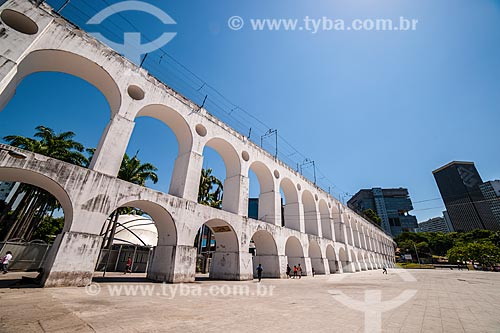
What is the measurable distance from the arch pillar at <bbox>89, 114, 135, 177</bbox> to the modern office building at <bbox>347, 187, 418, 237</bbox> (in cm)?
13144

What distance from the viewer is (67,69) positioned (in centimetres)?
1168

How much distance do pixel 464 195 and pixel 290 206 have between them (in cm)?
10889


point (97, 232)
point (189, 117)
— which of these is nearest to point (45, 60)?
point (189, 117)

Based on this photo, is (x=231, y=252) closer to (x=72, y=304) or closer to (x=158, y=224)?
(x=158, y=224)

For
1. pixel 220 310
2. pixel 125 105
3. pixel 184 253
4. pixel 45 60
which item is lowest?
pixel 220 310

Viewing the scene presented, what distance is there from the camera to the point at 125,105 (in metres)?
12.1

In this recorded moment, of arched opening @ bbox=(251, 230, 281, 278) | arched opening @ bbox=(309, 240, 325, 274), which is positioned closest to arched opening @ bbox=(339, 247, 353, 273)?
arched opening @ bbox=(309, 240, 325, 274)

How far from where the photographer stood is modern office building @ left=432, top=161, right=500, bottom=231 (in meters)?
90.3

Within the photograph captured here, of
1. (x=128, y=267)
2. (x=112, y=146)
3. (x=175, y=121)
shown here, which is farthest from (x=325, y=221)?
(x=112, y=146)

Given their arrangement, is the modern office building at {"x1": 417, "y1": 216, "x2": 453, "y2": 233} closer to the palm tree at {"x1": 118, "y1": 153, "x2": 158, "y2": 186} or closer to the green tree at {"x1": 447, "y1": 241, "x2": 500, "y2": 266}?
the green tree at {"x1": 447, "y1": 241, "x2": 500, "y2": 266}

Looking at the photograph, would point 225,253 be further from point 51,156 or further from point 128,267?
point 51,156

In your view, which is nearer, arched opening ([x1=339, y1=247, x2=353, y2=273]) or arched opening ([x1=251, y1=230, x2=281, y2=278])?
arched opening ([x1=251, y1=230, x2=281, y2=278])

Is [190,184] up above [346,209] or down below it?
below

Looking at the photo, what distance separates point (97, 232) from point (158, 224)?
3.94 meters
